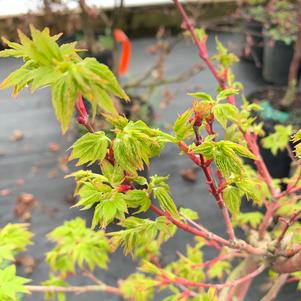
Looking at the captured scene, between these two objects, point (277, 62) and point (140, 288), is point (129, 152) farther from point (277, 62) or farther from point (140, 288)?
point (277, 62)

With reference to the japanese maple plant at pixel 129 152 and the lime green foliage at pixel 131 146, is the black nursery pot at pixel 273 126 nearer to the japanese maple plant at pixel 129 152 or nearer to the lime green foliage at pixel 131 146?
the japanese maple plant at pixel 129 152

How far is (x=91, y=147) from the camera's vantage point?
0.41 meters

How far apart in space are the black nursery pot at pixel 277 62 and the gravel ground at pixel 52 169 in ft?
0.22

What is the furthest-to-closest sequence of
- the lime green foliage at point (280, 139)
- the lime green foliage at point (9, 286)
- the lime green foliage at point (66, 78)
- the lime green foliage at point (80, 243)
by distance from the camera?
the lime green foliage at point (280, 139)
the lime green foliage at point (80, 243)
the lime green foliage at point (9, 286)
the lime green foliage at point (66, 78)

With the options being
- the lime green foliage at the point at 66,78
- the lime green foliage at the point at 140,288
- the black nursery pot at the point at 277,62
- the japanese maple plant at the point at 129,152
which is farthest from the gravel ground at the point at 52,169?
the lime green foliage at the point at 66,78

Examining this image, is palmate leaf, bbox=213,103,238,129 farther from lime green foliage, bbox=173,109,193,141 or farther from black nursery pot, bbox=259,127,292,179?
black nursery pot, bbox=259,127,292,179

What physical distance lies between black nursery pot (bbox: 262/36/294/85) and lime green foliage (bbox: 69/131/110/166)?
208cm

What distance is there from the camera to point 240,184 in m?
0.51

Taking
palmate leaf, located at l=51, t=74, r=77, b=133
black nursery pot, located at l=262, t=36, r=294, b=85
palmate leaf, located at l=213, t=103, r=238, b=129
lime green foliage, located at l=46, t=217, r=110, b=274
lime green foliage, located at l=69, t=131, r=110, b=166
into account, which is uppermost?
palmate leaf, located at l=51, t=74, r=77, b=133

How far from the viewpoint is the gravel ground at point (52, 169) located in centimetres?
137

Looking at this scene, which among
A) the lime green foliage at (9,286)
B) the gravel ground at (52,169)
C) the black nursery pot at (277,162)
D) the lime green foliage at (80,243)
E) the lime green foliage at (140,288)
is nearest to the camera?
the lime green foliage at (9,286)

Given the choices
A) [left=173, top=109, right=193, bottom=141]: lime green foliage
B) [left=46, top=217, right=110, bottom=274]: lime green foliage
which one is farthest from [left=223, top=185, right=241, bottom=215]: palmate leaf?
[left=46, top=217, right=110, bottom=274]: lime green foliage

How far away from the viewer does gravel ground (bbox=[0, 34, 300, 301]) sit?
1369 millimetres

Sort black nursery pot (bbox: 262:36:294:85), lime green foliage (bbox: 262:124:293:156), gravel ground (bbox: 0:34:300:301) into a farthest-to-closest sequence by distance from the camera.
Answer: black nursery pot (bbox: 262:36:294:85) < gravel ground (bbox: 0:34:300:301) < lime green foliage (bbox: 262:124:293:156)
